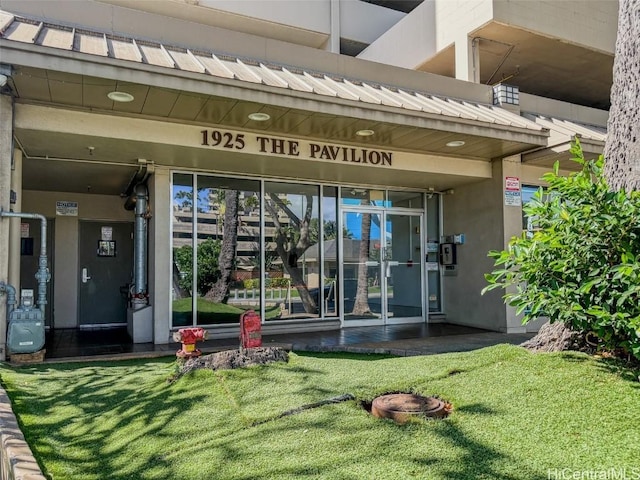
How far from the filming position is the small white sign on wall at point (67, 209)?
1000 centimetres

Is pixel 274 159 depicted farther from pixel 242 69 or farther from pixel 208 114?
pixel 242 69

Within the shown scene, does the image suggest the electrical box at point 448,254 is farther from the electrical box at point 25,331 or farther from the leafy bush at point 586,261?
the electrical box at point 25,331

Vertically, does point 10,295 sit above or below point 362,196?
below

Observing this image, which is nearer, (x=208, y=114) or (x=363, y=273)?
(x=208, y=114)

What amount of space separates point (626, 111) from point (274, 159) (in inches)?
189

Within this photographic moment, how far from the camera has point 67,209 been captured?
33.0 feet

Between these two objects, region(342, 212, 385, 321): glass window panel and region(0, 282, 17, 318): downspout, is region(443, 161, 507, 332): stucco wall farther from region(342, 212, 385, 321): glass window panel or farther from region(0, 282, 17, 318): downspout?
region(0, 282, 17, 318): downspout

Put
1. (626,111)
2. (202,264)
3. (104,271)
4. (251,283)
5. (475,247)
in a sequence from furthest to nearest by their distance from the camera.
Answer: (104,271), (475,247), (251,283), (202,264), (626,111)

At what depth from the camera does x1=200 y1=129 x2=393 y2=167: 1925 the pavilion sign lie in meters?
6.98

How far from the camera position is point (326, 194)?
30.7 ft

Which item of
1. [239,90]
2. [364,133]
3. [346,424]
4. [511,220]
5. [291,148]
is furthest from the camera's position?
[511,220]

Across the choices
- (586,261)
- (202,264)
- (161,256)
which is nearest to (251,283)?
(202,264)

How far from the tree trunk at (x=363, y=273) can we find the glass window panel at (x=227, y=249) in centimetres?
219

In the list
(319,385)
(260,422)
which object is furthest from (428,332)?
(260,422)
